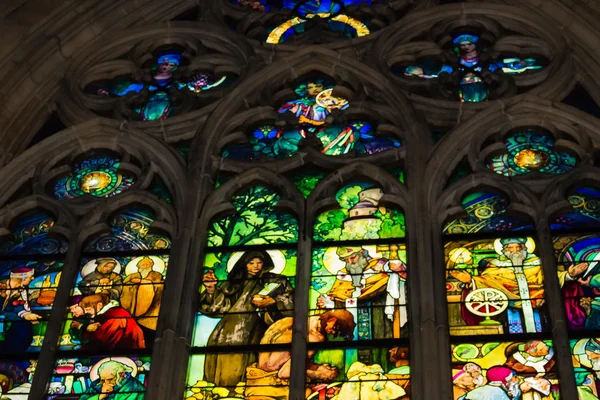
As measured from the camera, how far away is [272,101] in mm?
12469

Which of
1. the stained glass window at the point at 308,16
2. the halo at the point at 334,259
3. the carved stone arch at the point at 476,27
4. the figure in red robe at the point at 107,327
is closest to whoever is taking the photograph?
the figure in red robe at the point at 107,327

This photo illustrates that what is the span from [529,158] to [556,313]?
1.91 meters

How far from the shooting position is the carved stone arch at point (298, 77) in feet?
39.1

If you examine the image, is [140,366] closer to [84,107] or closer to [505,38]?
[84,107]

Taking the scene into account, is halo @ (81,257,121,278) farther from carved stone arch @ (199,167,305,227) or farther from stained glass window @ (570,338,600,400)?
stained glass window @ (570,338,600,400)

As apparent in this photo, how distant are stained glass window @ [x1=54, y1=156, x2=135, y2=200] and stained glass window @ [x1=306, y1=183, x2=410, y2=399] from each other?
5.83ft

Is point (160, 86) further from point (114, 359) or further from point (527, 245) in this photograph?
point (527, 245)

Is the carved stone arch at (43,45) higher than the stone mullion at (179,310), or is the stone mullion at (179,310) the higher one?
the carved stone arch at (43,45)

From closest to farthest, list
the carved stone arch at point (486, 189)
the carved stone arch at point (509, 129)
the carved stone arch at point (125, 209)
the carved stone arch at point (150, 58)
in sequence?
the carved stone arch at point (486, 189) → the carved stone arch at point (125, 209) → the carved stone arch at point (509, 129) → the carved stone arch at point (150, 58)

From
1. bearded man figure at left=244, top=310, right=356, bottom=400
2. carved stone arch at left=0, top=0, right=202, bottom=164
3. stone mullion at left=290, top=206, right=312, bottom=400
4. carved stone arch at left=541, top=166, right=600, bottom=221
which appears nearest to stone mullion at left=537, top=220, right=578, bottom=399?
carved stone arch at left=541, top=166, right=600, bottom=221

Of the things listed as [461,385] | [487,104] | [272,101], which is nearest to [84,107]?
[272,101]

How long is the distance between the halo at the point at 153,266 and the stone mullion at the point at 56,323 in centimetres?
40

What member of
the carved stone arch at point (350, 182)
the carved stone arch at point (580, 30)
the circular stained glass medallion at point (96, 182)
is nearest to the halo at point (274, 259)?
the carved stone arch at point (350, 182)

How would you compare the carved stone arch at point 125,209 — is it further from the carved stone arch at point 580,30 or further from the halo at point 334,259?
the carved stone arch at point 580,30
